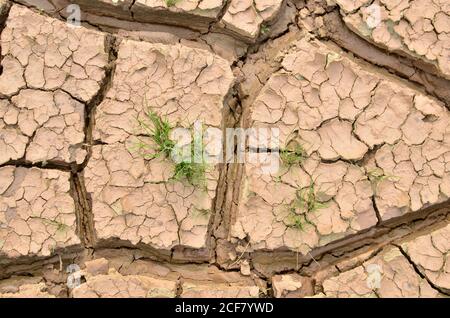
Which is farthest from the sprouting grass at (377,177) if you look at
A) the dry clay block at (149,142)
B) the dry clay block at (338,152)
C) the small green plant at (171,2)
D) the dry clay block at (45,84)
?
the dry clay block at (45,84)

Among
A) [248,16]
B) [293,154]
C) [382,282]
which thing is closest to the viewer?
[382,282]

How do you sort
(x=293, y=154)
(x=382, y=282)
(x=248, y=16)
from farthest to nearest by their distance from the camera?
(x=248, y=16)
(x=293, y=154)
(x=382, y=282)

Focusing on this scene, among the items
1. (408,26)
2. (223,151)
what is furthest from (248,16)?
(408,26)

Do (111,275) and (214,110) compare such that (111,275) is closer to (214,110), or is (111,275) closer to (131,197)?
(131,197)

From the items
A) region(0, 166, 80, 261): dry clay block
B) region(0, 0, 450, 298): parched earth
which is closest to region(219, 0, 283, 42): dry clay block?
region(0, 0, 450, 298): parched earth

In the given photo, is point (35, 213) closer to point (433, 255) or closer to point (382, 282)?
point (382, 282)
